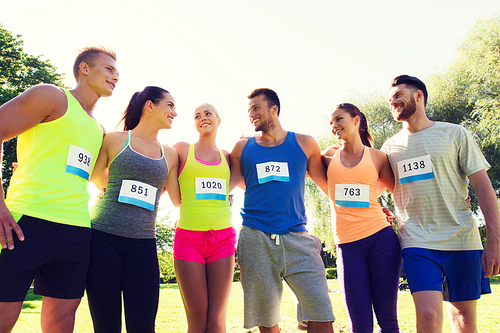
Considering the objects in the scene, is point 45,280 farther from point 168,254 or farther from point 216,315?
point 168,254

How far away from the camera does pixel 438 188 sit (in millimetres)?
3223

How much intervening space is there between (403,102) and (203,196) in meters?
2.16

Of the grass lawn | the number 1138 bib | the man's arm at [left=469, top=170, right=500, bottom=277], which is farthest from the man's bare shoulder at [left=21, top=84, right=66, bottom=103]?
the grass lawn

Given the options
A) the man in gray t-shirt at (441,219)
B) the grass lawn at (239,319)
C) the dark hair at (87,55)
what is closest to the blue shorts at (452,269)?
the man in gray t-shirt at (441,219)

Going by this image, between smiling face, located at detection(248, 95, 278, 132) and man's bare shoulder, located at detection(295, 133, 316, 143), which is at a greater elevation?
smiling face, located at detection(248, 95, 278, 132)

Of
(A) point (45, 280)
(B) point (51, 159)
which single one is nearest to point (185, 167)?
(B) point (51, 159)

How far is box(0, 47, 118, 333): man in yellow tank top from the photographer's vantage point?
2252 millimetres

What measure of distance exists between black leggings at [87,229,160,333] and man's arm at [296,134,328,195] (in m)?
1.83

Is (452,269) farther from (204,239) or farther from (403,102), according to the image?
(204,239)

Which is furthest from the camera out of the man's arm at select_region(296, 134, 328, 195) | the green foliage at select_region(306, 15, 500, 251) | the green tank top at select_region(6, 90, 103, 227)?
the green foliage at select_region(306, 15, 500, 251)

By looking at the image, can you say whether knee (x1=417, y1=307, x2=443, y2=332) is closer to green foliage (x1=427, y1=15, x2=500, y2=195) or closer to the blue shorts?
the blue shorts

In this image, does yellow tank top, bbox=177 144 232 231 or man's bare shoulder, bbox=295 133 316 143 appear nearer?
yellow tank top, bbox=177 144 232 231

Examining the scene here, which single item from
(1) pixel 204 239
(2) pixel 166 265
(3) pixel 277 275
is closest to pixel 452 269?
(3) pixel 277 275

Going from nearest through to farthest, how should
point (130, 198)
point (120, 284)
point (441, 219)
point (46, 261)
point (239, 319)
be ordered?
point (46, 261), point (120, 284), point (130, 198), point (441, 219), point (239, 319)
